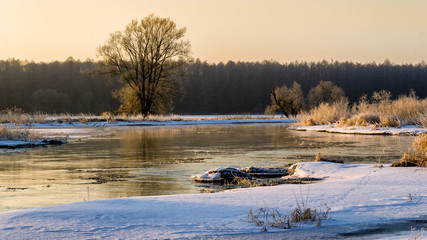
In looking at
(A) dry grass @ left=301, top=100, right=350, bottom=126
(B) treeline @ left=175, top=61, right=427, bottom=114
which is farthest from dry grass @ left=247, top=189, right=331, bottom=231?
(B) treeline @ left=175, top=61, right=427, bottom=114

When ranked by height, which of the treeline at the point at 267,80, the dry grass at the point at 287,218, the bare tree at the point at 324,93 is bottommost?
the dry grass at the point at 287,218

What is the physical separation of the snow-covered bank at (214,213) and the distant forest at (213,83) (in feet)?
360

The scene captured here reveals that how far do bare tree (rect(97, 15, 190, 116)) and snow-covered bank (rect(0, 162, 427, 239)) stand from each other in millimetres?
43338

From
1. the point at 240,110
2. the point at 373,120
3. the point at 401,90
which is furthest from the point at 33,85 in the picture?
the point at 373,120

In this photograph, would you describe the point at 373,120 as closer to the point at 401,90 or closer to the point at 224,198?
the point at 224,198

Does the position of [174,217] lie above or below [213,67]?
below

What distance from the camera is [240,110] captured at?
138375 mm

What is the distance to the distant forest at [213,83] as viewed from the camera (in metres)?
125

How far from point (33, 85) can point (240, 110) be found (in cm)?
5273

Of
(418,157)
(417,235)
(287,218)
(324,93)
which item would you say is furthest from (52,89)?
(417,235)

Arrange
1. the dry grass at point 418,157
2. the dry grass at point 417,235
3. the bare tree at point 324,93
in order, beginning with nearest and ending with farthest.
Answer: the dry grass at point 417,235 → the dry grass at point 418,157 → the bare tree at point 324,93

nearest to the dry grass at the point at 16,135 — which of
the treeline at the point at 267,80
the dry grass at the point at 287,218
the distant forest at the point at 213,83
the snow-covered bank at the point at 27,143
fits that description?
the snow-covered bank at the point at 27,143

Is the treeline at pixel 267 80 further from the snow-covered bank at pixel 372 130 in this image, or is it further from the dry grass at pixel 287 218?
the dry grass at pixel 287 218

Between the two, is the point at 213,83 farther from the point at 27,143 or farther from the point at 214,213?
the point at 214,213
